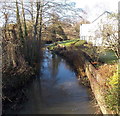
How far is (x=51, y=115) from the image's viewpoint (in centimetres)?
532

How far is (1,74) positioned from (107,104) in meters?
4.40

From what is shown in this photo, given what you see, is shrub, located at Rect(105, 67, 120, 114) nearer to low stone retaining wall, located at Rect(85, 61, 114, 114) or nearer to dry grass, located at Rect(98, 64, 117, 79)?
low stone retaining wall, located at Rect(85, 61, 114, 114)

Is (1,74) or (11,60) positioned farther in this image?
(11,60)

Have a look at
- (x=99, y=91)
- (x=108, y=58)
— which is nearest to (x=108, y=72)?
(x=99, y=91)

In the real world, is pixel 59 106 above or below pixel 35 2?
below

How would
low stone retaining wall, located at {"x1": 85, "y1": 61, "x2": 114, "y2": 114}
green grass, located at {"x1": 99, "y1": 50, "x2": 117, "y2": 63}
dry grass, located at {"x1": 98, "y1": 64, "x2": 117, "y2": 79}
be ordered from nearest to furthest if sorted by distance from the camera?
low stone retaining wall, located at {"x1": 85, "y1": 61, "x2": 114, "y2": 114}
dry grass, located at {"x1": 98, "y1": 64, "x2": 117, "y2": 79}
green grass, located at {"x1": 99, "y1": 50, "x2": 117, "y2": 63}

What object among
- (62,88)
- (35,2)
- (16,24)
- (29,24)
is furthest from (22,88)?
(35,2)

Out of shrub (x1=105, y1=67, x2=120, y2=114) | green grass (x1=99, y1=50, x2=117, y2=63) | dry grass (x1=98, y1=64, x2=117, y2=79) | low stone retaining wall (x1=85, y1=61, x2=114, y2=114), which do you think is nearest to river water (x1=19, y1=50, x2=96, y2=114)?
low stone retaining wall (x1=85, y1=61, x2=114, y2=114)

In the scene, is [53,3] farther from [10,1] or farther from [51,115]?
[51,115]

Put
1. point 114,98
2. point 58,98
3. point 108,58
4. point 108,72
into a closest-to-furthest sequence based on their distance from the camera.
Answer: point 114,98, point 108,72, point 58,98, point 108,58

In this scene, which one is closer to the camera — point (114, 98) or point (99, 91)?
point (114, 98)

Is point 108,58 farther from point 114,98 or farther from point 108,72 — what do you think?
point 114,98

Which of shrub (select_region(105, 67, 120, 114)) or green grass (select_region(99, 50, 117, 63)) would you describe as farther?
green grass (select_region(99, 50, 117, 63))

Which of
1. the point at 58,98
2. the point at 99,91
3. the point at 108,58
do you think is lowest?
the point at 58,98
